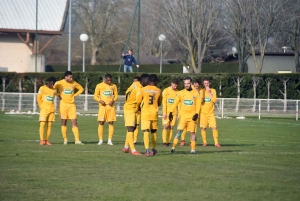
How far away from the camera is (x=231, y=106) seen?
4281 centimetres

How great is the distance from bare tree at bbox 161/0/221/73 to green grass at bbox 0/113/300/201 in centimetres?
3423

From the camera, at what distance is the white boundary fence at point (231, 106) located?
41906mm

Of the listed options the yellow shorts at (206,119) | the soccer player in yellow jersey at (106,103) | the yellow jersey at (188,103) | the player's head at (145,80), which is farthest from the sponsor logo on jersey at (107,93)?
the player's head at (145,80)

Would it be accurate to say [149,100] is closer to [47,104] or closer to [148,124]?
[148,124]

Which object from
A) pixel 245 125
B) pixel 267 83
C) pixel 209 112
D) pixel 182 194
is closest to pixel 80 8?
pixel 267 83

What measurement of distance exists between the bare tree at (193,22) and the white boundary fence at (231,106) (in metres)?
14.6

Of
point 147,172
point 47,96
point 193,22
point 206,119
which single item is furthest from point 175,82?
point 193,22

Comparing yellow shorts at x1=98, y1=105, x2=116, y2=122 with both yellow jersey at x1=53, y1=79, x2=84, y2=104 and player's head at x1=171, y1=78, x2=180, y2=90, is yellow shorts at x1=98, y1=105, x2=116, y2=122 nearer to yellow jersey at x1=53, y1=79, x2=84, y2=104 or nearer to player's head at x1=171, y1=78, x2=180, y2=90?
yellow jersey at x1=53, y1=79, x2=84, y2=104

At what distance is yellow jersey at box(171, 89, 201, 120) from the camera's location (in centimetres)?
1883

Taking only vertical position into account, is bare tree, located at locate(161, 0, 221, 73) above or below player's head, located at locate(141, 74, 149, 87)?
above

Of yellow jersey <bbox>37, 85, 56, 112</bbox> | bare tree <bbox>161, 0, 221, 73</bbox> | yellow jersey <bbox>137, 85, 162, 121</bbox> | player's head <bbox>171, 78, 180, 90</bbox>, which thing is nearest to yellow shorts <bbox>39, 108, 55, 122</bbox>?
yellow jersey <bbox>37, 85, 56, 112</bbox>

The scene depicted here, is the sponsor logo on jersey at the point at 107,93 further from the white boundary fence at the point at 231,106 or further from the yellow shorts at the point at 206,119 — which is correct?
the white boundary fence at the point at 231,106

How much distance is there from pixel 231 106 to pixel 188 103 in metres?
24.2

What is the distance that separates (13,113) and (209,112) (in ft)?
71.0
